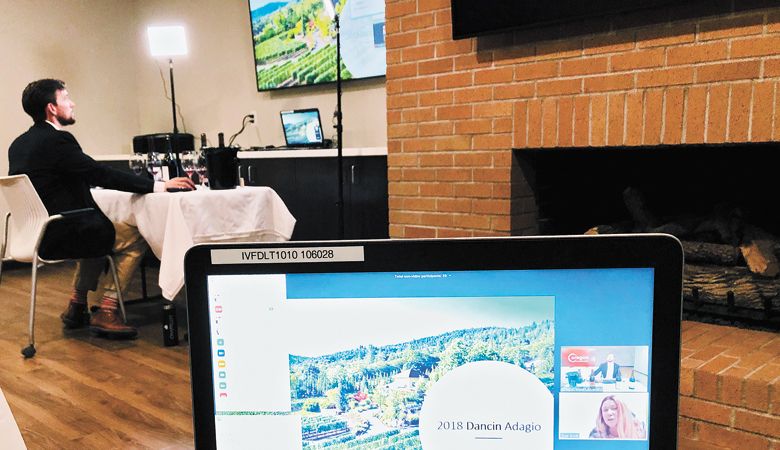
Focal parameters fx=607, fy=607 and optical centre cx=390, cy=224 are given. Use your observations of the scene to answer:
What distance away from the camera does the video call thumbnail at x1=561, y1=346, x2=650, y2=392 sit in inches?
20.2

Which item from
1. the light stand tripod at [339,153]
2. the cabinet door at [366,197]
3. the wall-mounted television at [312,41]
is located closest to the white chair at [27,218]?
the light stand tripod at [339,153]

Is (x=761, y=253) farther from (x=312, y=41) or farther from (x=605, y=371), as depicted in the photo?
(x=312, y=41)

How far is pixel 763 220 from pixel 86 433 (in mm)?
2489

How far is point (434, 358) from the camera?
0.52 meters

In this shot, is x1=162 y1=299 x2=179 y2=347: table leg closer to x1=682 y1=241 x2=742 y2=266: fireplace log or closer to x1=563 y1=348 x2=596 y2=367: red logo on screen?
x1=682 y1=241 x2=742 y2=266: fireplace log

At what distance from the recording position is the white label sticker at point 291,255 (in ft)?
1.72

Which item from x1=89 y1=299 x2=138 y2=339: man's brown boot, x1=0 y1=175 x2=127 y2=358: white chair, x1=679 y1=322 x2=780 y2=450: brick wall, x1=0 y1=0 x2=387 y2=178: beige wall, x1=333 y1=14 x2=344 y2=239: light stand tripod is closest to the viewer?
x1=679 y1=322 x2=780 y2=450: brick wall

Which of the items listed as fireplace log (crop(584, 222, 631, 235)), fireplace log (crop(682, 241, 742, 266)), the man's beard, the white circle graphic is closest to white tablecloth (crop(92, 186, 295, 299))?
the man's beard

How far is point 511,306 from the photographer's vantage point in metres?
0.51

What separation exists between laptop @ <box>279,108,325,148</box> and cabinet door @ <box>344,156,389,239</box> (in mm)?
516

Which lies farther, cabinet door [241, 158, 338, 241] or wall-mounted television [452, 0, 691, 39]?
cabinet door [241, 158, 338, 241]

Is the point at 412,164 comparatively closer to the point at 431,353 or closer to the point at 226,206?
the point at 226,206

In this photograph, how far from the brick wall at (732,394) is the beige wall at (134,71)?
2.82 meters

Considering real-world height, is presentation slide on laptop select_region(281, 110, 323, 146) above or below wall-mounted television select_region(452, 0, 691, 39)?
below
